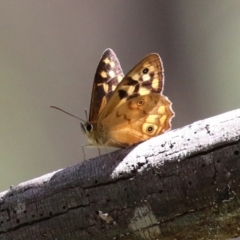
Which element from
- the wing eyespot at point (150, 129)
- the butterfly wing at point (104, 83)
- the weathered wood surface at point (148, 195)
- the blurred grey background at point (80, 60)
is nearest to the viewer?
the weathered wood surface at point (148, 195)

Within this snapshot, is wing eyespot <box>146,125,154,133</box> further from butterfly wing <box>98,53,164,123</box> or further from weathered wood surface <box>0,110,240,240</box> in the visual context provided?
weathered wood surface <box>0,110,240,240</box>

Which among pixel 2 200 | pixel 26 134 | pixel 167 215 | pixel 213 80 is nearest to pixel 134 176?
pixel 167 215

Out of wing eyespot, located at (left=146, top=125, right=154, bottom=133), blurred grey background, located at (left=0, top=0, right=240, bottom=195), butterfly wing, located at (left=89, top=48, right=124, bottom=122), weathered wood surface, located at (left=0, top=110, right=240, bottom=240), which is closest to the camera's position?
weathered wood surface, located at (left=0, top=110, right=240, bottom=240)

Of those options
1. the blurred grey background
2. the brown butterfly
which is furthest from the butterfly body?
the blurred grey background

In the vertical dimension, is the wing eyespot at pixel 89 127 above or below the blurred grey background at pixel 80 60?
below

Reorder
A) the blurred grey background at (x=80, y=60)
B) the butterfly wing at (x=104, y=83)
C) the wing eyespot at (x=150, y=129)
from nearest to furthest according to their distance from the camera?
the wing eyespot at (x=150, y=129), the butterfly wing at (x=104, y=83), the blurred grey background at (x=80, y=60)

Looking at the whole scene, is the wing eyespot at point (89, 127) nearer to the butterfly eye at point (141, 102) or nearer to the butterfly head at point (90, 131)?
the butterfly head at point (90, 131)

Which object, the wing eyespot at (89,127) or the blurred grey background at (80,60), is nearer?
the wing eyespot at (89,127)

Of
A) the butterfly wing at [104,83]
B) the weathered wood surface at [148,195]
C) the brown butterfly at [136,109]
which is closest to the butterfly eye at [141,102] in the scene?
the brown butterfly at [136,109]
